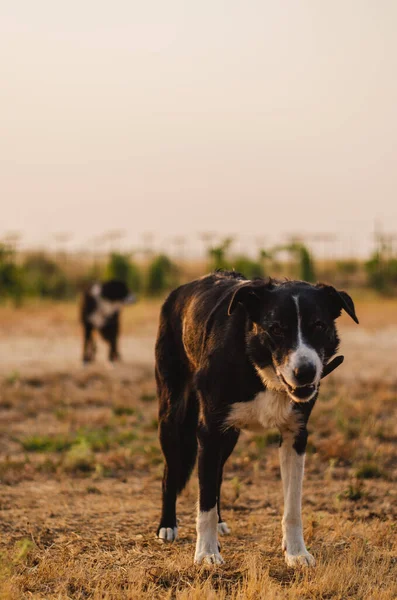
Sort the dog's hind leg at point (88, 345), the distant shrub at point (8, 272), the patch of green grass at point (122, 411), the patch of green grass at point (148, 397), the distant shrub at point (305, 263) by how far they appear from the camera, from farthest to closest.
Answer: the distant shrub at point (305, 263), the distant shrub at point (8, 272), the dog's hind leg at point (88, 345), the patch of green grass at point (148, 397), the patch of green grass at point (122, 411)

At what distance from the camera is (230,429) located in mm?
5621

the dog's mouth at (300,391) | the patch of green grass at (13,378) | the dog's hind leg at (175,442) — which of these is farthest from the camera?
the patch of green grass at (13,378)

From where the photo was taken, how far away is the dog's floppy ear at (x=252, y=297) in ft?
16.9

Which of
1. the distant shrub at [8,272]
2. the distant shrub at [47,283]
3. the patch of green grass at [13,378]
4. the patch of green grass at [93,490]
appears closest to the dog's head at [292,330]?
the patch of green grass at [93,490]

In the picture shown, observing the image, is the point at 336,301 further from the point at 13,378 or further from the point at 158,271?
the point at 158,271

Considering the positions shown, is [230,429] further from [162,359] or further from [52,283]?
[52,283]

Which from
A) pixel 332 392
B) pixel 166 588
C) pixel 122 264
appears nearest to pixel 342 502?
pixel 166 588

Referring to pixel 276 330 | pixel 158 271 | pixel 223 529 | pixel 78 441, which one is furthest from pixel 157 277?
pixel 276 330

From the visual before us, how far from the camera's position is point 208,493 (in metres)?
5.52

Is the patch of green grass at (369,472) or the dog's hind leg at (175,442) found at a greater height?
the dog's hind leg at (175,442)

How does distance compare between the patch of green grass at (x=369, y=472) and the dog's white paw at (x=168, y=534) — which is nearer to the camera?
the dog's white paw at (x=168, y=534)

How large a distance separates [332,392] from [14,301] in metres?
23.0

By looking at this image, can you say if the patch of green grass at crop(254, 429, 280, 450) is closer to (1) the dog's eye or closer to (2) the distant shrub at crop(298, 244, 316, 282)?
(1) the dog's eye

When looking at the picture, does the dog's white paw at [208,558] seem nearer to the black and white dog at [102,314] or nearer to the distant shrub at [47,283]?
the black and white dog at [102,314]
